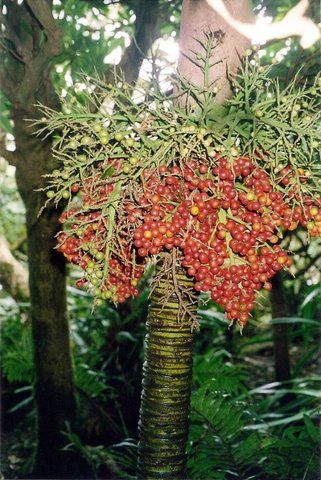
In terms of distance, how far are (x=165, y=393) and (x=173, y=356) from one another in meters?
0.11

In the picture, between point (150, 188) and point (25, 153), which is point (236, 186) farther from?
point (25, 153)

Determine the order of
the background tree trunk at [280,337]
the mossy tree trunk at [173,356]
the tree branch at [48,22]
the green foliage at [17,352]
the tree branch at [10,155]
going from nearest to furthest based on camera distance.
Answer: the mossy tree trunk at [173,356] → the tree branch at [48,22] → the tree branch at [10,155] → the green foliage at [17,352] → the background tree trunk at [280,337]

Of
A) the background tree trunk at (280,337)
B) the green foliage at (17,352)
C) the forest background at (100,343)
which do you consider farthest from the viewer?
the background tree trunk at (280,337)

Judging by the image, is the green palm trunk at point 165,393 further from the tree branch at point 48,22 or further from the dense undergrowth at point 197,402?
the tree branch at point 48,22

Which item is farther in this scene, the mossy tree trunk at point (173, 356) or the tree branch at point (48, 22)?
the tree branch at point (48, 22)

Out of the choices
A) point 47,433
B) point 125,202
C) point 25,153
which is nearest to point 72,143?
point 125,202

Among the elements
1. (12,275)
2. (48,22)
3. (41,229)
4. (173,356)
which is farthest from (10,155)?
(173,356)

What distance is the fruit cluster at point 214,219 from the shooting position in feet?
3.65

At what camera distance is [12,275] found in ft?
11.2

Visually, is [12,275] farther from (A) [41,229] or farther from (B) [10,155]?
(B) [10,155]

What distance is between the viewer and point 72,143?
1197 mm

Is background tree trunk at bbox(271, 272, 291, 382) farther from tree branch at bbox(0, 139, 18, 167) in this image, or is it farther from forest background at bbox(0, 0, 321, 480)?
tree branch at bbox(0, 139, 18, 167)

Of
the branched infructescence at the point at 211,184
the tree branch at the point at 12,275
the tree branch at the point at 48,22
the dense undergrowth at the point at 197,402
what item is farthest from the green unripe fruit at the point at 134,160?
the tree branch at the point at 12,275

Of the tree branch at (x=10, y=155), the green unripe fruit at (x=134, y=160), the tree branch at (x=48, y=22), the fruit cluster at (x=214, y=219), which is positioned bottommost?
the fruit cluster at (x=214, y=219)
